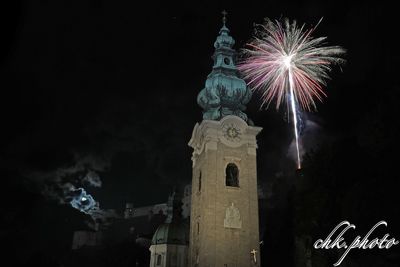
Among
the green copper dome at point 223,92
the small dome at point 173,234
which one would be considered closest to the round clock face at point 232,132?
the green copper dome at point 223,92

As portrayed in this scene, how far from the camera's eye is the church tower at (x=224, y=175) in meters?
27.2

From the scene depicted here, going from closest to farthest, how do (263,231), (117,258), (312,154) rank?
(312,154) → (263,231) → (117,258)

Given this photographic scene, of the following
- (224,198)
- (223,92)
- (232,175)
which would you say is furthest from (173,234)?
(223,92)

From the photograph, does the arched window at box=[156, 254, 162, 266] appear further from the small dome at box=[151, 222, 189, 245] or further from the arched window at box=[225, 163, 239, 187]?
the arched window at box=[225, 163, 239, 187]

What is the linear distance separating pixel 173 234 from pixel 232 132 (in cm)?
1264

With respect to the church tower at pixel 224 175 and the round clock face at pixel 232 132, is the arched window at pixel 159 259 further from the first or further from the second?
the round clock face at pixel 232 132

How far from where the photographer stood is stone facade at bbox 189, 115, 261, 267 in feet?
88.7

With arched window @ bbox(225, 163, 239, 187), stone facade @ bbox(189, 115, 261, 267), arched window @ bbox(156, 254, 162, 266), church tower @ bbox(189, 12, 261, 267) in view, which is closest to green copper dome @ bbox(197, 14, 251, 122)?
church tower @ bbox(189, 12, 261, 267)

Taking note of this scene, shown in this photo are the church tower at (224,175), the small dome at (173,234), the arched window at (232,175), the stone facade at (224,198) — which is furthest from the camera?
the small dome at (173,234)

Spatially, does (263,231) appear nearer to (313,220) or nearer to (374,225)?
(313,220)

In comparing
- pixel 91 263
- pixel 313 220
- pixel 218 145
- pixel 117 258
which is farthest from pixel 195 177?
pixel 91 263

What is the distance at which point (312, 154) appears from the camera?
1015 inches

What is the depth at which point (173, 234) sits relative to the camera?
126 ft

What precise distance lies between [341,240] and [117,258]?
37721 millimetres
